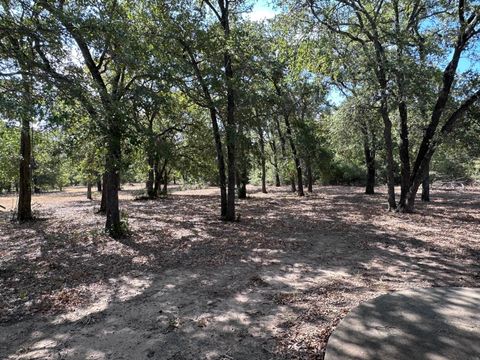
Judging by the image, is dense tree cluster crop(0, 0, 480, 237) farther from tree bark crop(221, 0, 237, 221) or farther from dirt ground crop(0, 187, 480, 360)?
dirt ground crop(0, 187, 480, 360)

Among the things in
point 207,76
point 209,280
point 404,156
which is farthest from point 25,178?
point 404,156

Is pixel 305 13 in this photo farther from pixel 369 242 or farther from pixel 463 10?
pixel 369 242

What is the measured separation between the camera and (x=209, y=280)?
5.31 meters

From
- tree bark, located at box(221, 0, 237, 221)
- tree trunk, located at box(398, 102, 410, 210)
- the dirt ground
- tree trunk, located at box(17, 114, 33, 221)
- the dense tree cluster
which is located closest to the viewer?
the dirt ground

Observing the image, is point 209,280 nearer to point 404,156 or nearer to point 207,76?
point 207,76

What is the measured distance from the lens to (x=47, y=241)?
8227 mm

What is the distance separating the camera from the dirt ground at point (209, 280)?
3.43m

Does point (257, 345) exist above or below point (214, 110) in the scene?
below

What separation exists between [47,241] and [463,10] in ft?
42.1

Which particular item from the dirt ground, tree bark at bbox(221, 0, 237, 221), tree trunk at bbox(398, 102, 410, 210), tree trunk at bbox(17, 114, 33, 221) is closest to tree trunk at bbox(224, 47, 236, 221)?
tree bark at bbox(221, 0, 237, 221)

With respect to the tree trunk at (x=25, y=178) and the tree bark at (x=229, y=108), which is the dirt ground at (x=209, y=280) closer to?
the tree bark at (x=229, y=108)

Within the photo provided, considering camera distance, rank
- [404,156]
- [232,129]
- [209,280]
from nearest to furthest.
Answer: [209,280] < [232,129] < [404,156]

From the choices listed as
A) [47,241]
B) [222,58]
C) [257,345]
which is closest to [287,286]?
[257,345]

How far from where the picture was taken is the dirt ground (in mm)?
3433
